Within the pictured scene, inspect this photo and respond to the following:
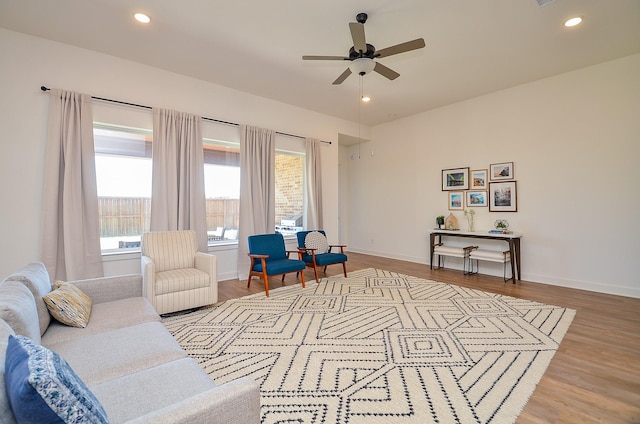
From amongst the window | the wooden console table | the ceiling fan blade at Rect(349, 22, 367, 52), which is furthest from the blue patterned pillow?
the wooden console table

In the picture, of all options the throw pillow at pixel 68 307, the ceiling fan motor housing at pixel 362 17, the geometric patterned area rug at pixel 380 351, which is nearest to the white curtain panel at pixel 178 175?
the geometric patterned area rug at pixel 380 351

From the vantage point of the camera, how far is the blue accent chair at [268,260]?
13.6 feet

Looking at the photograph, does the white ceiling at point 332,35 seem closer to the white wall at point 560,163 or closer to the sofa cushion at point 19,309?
the white wall at point 560,163

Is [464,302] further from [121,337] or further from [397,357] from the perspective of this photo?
[121,337]

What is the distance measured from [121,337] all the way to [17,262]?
8.91 feet

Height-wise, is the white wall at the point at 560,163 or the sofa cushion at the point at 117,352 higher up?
the white wall at the point at 560,163

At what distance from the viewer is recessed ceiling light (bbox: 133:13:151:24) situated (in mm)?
3084

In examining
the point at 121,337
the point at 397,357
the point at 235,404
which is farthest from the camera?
the point at 397,357

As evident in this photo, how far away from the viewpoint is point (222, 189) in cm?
516

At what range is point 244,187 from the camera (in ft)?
16.7

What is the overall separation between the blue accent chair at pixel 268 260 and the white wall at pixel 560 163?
3229mm

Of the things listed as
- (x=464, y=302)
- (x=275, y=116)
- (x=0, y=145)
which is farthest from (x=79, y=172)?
(x=464, y=302)

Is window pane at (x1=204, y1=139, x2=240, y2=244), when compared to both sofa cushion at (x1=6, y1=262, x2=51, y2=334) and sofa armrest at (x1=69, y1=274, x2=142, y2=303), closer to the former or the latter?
sofa armrest at (x1=69, y1=274, x2=142, y2=303)

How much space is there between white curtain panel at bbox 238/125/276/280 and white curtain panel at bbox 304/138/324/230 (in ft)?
2.74
